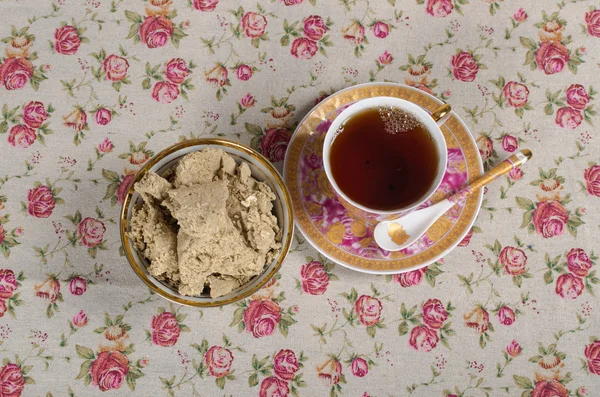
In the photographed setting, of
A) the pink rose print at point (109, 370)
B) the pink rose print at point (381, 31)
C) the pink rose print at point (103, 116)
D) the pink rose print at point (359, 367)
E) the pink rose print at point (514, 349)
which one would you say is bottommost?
the pink rose print at point (109, 370)

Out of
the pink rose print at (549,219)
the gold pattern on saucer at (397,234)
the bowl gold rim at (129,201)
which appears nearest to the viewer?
the bowl gold rim at (129,201)

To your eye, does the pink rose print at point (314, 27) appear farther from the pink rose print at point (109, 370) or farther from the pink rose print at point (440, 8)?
the pink rose print at point (109, 370)

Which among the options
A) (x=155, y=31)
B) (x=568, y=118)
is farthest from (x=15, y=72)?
(x=568, y=118)

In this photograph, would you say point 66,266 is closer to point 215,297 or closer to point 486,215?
point 215,297

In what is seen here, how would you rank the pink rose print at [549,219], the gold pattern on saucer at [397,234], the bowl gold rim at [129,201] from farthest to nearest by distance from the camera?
the pink rose print at [549,219] → the gold pattern on saucer at [397,234] → the bowl gold rim at [129,201]

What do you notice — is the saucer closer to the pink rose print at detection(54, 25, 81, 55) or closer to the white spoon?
the white spoon

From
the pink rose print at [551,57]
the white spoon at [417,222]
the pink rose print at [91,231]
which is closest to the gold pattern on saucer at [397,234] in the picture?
the white spoon at [417,222]

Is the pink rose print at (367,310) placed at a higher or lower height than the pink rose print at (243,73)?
lower

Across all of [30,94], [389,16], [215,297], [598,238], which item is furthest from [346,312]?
[30,94]
